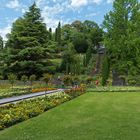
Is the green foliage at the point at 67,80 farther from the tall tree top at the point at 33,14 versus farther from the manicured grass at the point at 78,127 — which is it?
the manicured grass at the point at 78,127

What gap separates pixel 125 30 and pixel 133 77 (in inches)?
274

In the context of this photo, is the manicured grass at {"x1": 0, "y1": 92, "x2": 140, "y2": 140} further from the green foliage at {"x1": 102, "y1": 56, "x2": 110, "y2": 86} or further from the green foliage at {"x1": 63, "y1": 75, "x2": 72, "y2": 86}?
the green foliage at {"x1": 102, "y1": 56, "x2": 110, "y2": 86}

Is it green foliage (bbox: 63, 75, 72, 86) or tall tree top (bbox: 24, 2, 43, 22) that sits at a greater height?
tall tree top (bbox: 24, 2, 43, 22)

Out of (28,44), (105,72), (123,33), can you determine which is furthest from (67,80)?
(123,33)

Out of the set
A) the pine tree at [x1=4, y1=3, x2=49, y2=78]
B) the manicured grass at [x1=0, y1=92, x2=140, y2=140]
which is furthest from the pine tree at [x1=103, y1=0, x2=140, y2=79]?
the manicured grass at [x1=0, y1=92, x2=140, y2=140]

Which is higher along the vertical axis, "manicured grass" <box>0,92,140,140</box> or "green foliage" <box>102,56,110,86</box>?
"green foliage" <box>102,56,110,86</box>

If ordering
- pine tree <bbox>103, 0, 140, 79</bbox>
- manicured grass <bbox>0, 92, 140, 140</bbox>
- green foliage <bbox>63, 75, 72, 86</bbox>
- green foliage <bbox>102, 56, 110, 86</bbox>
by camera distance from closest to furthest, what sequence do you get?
manicured grass <bbox>0, 92, 140, 140</bbox>, green foliage <bbox>63, 75, 72, 86</bbox>, green foliage <bbox>102, 56, 110, 86</bbox>, pine tree <bbox>103, 0, 140, 79</bbox>

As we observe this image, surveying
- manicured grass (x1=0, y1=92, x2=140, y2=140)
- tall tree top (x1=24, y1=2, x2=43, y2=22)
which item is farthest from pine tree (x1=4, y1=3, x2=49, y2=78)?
manicured grass (x1=0, y1=92, x2=140, y2=140)

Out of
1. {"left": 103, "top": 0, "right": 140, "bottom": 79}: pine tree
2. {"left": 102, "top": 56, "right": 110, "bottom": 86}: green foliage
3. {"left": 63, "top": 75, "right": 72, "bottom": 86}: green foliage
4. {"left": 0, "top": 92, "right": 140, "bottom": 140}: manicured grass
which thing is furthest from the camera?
{"left": 103, "top": 0, "right": 140, "bottom": 79}: pine tree

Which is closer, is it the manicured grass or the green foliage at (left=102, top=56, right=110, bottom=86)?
the manicured grass

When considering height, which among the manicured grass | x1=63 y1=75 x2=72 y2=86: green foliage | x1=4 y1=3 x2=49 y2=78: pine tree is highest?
x1=4 y1=3 x2=49 y2=78: pine tree

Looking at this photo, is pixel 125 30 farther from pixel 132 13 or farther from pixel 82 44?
pixel 82 44

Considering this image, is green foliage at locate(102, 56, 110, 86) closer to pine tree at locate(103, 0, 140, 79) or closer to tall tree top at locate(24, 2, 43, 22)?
pine tree at locate(103, 0, 140, 79)

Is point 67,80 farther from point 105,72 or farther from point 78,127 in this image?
point 78,127
